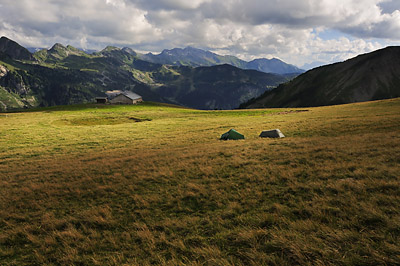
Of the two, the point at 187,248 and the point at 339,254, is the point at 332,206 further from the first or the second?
the point at 187,248

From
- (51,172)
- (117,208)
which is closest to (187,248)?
(117,208)

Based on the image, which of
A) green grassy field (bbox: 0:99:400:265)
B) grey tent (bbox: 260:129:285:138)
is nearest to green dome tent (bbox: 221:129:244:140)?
grey tent (bbox: 260:129:285:138)

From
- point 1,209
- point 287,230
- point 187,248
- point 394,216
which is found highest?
point 394,216

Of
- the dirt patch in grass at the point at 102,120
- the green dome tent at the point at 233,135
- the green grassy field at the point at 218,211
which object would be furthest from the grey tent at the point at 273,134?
the dirt patch in grass at the point at 102,120

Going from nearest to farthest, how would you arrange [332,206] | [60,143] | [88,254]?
[88,254]
[332,206]
[60,143]

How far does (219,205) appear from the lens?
33.9 feet

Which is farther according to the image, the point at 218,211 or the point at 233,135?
the point at 233,135

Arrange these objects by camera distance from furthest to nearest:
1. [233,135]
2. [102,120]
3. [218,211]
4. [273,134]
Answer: [102,120] → [233,135] → [273,134] → [218,211]

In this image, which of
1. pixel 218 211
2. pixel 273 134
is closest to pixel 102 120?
pixel 273 134

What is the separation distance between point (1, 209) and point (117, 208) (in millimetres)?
7496

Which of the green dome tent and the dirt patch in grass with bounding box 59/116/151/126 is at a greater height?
the dirt patch in grass with bounding box 59/116/151/126

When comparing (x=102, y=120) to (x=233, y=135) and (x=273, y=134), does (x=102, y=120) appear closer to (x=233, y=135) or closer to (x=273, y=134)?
(x=233, y=135)

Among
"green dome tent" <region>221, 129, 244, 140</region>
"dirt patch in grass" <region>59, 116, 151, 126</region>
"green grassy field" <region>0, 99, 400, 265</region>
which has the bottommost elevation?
"green grassy field" <region>0, 99, 400, 265</region>

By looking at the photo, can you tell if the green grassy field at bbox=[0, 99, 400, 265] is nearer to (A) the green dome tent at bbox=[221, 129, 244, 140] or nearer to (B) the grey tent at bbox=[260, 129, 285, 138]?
(B) the grey tent at bbox=[260, 129, 285, 138]
